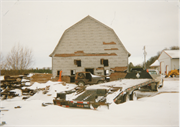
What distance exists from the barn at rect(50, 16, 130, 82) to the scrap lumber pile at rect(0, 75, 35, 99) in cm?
307

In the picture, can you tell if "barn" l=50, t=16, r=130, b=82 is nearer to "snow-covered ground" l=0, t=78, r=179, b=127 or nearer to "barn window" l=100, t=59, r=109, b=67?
"barn window" l=100, t=59, r=109, b=67

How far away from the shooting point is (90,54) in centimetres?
1241

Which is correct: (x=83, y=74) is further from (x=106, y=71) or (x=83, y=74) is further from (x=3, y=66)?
(x=3, y=66)

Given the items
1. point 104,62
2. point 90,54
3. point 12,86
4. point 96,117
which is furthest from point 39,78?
point 96,117

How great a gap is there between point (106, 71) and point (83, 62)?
82.8 inches

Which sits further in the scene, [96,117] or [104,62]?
[104,62]

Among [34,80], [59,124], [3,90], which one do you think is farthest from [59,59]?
[59,124]

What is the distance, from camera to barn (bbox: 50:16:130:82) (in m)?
12.3

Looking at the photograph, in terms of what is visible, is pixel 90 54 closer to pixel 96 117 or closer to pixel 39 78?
pixel 39 78

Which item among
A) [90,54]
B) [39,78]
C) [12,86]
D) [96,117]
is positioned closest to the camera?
[96,117]

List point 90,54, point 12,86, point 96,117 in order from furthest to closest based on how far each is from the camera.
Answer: point 90,54 → point 12,86 → point 96,117

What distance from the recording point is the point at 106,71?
12406mm

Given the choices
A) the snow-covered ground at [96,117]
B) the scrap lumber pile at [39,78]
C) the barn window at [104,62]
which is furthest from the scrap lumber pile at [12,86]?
the barn window at [104,62]

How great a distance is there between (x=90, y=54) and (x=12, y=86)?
6.28 meters
